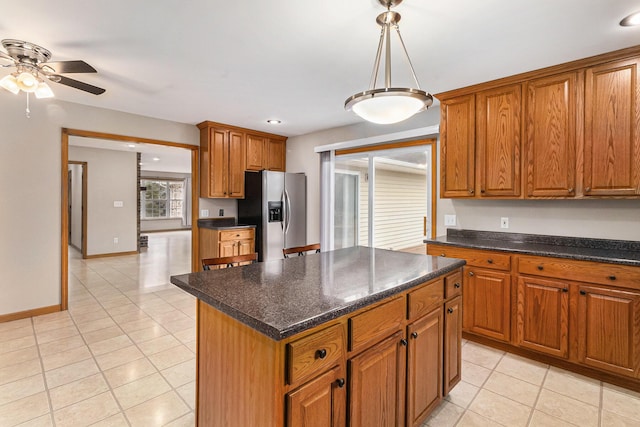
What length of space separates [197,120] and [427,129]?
3137mm

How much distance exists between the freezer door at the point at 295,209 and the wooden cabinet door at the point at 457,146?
249cm

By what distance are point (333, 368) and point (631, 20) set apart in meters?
2.68

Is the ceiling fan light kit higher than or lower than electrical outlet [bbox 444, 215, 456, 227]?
higher

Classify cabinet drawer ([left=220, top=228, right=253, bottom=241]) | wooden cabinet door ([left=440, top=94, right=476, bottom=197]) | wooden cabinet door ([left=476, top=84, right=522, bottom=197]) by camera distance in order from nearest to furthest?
wooden cabinet door ([left=476, top=84, right=522, bottom=197])
wooden cabinet door ([left=440, top=94, right=476, bottom=197])
cabinet drawer ([left=220, top=228, right=253, bottom=241])

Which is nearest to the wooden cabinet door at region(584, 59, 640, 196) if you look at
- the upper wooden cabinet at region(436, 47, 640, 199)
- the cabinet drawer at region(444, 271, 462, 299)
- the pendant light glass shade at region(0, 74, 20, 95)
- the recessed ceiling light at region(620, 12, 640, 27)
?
the upper wooden cabinet at region(436, 47, 640, 199)

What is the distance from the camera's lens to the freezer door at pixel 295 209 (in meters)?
4.97

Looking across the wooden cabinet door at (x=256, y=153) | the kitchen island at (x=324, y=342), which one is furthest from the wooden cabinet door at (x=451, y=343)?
the wooden cabinet door at (x=256, y=153)

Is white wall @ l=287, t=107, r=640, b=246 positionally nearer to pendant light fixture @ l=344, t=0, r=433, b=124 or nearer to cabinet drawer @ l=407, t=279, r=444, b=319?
cabinet drawer @ l=407, t=279, r=444, b=319

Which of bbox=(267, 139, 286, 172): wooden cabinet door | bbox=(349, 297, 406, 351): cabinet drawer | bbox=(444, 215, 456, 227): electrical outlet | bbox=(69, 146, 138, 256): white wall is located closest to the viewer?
bbox=(349, 297, 406, 351): cabinet drawer

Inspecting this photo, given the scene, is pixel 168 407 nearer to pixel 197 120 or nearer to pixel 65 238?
pixel 65 238

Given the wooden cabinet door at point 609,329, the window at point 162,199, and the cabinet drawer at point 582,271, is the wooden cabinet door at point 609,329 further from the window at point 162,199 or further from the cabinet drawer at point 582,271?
the window at point 162,199

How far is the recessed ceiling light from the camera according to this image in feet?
6.05

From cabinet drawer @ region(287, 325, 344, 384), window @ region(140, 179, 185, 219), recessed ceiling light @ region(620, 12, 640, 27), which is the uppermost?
recessed ceiling light @ region(620, 12, 640, 27)

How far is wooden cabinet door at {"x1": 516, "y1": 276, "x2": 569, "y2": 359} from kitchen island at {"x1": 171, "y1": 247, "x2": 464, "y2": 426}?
976 mm
